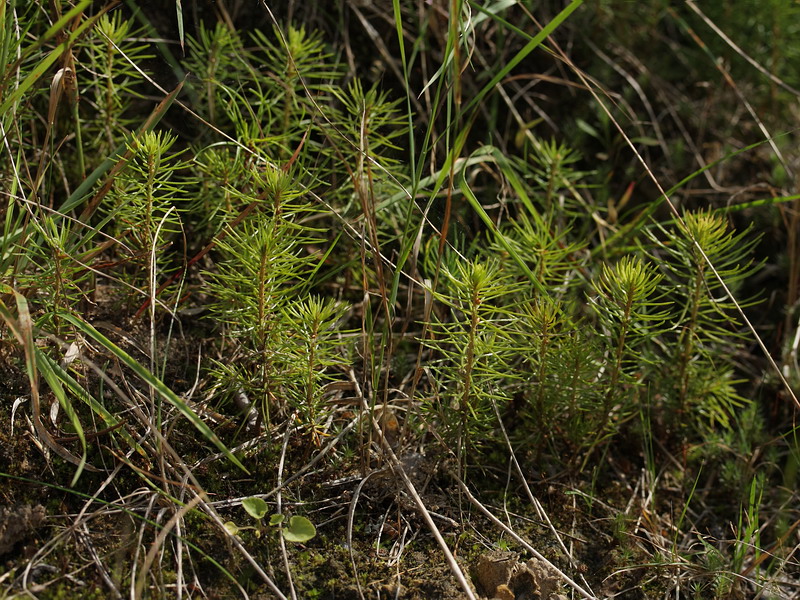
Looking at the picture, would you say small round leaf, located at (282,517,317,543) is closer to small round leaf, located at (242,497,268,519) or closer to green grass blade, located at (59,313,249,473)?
small round leaf, located at (242,497,268,519)

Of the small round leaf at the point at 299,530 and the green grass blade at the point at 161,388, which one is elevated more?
the green grass blade at the point at 161,388

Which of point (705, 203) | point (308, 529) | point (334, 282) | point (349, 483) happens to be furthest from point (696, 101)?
point (308, 529)

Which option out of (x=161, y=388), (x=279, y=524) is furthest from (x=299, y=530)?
(x=161, y=388)

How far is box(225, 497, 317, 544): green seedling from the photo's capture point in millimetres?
1628

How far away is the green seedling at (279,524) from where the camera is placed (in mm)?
1628

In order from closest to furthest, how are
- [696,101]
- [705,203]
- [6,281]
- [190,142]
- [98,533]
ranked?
[98,533] → [6,281] → [190,142] → [705,203] → [696,101]

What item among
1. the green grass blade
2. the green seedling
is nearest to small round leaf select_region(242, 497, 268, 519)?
the green seedling

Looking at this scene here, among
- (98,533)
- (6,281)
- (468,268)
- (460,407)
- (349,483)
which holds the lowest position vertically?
(98,533)

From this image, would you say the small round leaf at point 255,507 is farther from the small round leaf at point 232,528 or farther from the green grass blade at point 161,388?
the green grass blade at point 161,388

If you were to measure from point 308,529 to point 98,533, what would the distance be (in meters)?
0.43

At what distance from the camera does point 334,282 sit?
2350 millimetres

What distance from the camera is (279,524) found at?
1.69 metres

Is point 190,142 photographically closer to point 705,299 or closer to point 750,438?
point 705,299

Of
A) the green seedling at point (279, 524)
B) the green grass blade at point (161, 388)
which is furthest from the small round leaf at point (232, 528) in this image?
the green grass blade at point (161, 388)
